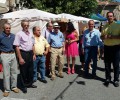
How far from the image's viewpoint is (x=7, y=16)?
44.0ft

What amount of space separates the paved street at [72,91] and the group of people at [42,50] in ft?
0.72

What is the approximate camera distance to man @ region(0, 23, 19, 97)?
737 centimetres

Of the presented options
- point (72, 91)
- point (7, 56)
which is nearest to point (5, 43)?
point (7, 56)

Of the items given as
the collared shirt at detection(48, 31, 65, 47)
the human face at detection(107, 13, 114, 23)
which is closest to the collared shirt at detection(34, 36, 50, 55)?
the collared shirt at detection(48, 31, 65, 47)

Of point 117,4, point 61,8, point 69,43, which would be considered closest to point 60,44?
point 69,43

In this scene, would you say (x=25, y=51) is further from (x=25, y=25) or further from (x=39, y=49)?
(x=39, y=49)

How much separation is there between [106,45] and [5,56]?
2.78 metres

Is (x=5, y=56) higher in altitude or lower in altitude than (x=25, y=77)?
higher

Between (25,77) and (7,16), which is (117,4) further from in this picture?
(25,77)

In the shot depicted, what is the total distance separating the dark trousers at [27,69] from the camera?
25.4ft

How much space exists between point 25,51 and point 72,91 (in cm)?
160

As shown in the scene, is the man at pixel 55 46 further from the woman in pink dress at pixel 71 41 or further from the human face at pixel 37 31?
the woman in pink dress at pixel 71 41

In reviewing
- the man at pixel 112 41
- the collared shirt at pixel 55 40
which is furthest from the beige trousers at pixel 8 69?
the man at pixel 112 41

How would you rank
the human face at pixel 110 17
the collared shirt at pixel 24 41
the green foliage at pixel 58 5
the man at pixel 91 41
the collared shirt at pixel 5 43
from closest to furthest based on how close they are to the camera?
the collared shirt at pixel 5 43 < the collared shirt at pixel 24 41 < the human face at pixel 110 17 < the man at pixel 91 41 < the green foliage at pixel 58 5
